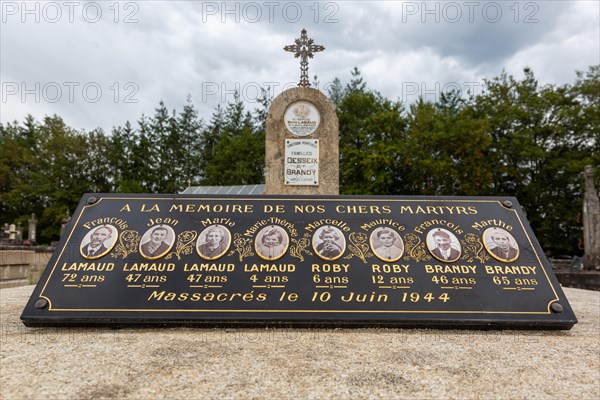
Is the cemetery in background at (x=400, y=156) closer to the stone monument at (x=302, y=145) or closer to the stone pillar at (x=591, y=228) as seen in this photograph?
the stone pillar at (x=591, y=228)

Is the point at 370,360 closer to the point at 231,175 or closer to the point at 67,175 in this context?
the point at 231,175

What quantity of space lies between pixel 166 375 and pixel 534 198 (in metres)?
29.4

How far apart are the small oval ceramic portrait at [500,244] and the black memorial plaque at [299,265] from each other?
0.06 ft

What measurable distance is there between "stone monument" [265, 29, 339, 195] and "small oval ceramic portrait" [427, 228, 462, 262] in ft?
14.0

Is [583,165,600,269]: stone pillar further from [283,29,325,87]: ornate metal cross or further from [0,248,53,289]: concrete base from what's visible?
[0,248,53,289]: concrete base

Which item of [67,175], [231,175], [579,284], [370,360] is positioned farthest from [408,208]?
[67,175]

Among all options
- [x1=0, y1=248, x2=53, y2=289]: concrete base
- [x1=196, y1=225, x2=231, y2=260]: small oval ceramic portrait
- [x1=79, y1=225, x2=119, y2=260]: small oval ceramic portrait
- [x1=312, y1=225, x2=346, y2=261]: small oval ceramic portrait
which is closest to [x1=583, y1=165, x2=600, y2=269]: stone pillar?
[x1=312, y1=225, x2=346, y2=261]: small oval ceramic portrait

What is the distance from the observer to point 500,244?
4926 millimetres

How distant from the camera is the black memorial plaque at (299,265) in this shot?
415 cm

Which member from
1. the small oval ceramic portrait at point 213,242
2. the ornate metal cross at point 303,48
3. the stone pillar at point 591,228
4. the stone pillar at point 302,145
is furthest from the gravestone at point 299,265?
the stone pillar at point 591,228

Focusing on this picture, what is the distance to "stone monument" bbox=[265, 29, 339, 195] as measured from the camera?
362 inches

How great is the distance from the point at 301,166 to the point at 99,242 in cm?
522

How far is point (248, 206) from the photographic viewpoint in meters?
5.38

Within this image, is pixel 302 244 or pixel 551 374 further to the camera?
pixel 302 244
